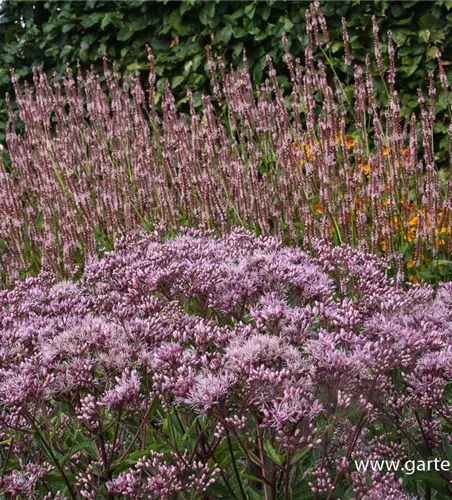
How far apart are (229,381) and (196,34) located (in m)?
6.75

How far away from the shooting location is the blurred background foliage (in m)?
7.00

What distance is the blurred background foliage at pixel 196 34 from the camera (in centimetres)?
700

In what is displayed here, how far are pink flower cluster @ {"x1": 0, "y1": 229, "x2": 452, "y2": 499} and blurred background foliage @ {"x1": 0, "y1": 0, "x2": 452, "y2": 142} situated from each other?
156 inches

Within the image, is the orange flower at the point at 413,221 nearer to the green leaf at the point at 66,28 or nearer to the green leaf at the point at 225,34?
the green leaf at the point at 225,34

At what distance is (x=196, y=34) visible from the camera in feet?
26.6

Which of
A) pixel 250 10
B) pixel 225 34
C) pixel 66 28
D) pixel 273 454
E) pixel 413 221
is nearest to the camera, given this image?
pixel 273 454

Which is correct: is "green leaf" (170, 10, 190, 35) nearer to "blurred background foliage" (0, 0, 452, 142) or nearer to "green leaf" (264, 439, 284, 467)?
→ "blurred background foliage" (0, 0, 452, 142)

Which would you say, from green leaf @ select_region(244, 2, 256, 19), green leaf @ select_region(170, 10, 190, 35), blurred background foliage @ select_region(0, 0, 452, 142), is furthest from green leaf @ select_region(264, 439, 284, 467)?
green leaf @ select_region(170, 10, 190, 35)

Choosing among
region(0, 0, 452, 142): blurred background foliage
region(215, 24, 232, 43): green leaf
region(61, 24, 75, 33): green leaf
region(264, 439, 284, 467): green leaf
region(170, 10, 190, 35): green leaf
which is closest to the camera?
region(264, 439, 284, 467): green leaf

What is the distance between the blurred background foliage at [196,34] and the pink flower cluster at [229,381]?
3960 mm

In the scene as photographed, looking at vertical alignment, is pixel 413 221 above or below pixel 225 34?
below

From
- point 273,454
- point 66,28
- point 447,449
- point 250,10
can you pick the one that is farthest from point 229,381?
point 66,28

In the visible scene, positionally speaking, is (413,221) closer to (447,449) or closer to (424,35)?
(424,35)

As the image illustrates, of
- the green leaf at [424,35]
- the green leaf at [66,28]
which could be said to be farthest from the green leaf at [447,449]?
the green leaf at [66,28]
